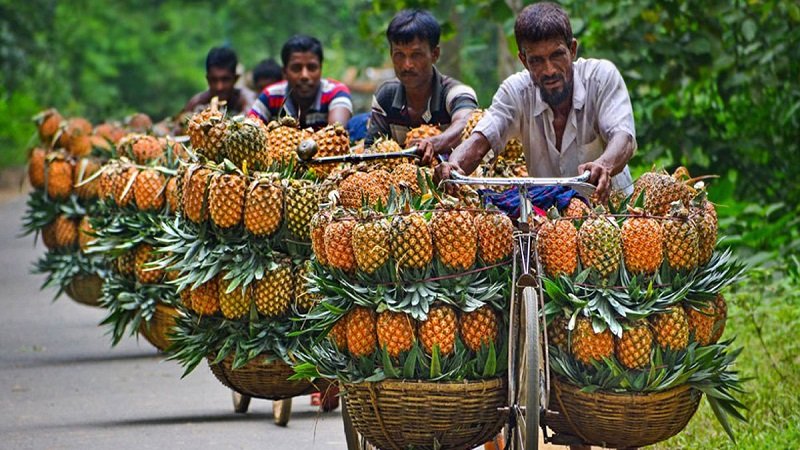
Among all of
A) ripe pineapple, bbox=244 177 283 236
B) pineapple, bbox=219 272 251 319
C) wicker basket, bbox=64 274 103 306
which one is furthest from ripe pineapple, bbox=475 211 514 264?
wicker basket, bbox=64 274 103 306

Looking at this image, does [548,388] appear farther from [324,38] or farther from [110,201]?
[324,38]

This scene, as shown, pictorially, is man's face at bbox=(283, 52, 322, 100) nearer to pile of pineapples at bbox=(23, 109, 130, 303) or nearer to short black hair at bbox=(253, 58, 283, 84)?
pile of pineapples at bbox=(23, 109, 130, 303)

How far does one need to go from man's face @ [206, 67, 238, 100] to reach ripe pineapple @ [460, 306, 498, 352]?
7.20 metres

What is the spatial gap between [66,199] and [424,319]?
21.9 ft

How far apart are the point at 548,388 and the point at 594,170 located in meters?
0.94

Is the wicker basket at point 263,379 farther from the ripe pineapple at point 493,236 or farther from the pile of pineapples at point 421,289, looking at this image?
the ripe pineapple at point 493,236

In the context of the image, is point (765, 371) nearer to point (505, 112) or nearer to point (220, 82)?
point (505, 112)

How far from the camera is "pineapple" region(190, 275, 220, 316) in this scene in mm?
7453

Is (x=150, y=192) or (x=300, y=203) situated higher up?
(x=150, y=192)

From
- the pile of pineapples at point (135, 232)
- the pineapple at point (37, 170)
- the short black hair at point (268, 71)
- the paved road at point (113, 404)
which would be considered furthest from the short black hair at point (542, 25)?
the short black hair at point (268, 71)

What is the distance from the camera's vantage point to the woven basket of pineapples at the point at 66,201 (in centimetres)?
1134

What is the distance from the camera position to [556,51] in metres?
6.46

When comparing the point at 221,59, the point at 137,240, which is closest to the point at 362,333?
the point at 137,240

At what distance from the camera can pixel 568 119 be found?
6723 mm
